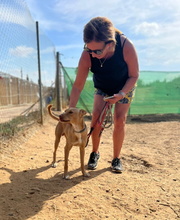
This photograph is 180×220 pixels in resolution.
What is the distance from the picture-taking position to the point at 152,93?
32.4 feet

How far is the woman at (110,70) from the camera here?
8.07 ft

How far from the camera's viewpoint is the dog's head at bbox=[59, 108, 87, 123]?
8.70ft

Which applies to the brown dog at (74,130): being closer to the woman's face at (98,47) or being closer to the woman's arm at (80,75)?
the woman's arm at (80,75)

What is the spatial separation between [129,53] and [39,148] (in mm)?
2517

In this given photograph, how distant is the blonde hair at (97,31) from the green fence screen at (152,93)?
285 inches

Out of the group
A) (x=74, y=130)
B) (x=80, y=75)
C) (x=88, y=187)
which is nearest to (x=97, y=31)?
(x=80, y=75)

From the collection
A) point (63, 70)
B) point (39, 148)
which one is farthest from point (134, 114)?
point (39, 148)

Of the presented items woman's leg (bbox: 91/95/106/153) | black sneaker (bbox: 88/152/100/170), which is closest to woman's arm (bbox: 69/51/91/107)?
woman's leg (bbox: 91/95/106/153)

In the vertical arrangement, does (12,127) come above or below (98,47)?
below

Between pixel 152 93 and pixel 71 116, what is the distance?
789cm

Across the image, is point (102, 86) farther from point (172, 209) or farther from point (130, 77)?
point (172, 209)

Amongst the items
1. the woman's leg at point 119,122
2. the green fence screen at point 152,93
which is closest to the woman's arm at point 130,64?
the woman's leg at point 119,122

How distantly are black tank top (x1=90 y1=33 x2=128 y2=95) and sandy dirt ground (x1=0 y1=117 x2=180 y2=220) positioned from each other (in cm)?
121

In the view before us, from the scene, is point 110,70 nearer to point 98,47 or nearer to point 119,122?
point 98,47
